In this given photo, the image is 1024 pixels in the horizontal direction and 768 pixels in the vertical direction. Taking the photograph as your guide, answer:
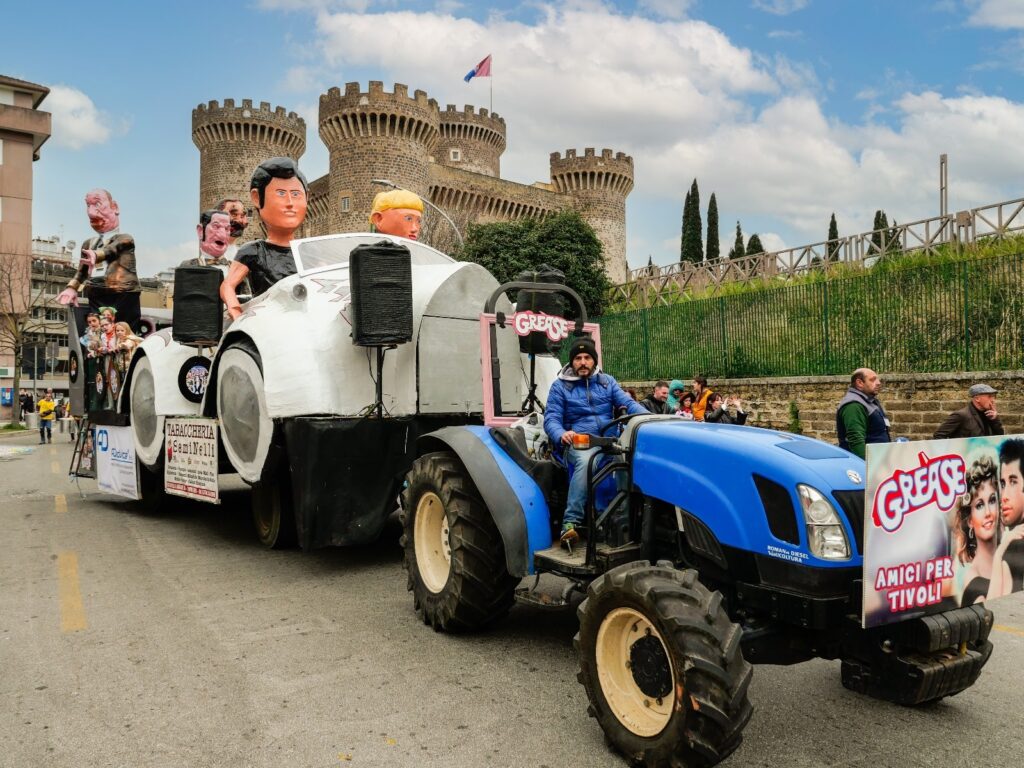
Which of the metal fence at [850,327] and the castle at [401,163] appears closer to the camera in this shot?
the metal fence at [850,327]

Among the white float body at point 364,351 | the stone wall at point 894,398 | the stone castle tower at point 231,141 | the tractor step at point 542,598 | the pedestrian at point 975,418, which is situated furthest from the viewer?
the stone castle tower at point 231,141

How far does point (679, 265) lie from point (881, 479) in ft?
64.8

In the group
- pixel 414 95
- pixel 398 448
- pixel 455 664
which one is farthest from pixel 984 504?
pixel 414 95

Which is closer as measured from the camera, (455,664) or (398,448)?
(455,664)

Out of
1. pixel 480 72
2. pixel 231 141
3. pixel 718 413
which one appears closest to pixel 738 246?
pixel 480 72

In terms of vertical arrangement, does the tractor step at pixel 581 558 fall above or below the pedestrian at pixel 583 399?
below

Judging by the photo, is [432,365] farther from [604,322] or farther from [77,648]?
[604,322]

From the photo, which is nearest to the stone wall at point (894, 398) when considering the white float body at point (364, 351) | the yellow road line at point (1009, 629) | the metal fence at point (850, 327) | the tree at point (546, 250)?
the metal fence at point (850, 327)

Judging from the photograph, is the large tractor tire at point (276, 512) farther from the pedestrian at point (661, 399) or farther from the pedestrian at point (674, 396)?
the pedestrian at point (674, 396)

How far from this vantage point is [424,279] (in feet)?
24.0

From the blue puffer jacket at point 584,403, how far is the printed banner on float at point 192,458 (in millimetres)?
4161

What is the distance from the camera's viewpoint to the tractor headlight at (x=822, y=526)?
3.28m

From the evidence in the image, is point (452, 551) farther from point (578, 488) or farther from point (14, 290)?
point (14, 290)

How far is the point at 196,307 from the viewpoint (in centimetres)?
816
